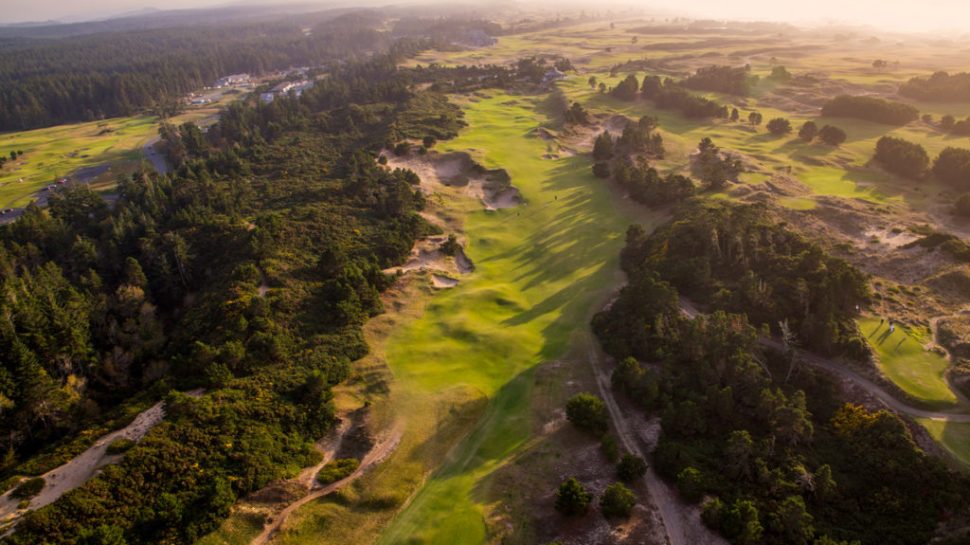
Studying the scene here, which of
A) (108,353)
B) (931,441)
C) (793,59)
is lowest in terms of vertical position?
(108,353)

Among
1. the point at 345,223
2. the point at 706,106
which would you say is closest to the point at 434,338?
the point at 345,223

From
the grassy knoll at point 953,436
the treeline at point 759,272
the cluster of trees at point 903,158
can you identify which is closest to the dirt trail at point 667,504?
the treeline at point 759,272

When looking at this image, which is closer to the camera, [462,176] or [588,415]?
[588,415]

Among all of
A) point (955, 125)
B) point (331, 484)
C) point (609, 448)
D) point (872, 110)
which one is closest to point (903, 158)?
point (955, 125)

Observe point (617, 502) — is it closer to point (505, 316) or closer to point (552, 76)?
point (505, 316)

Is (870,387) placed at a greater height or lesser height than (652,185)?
lesser

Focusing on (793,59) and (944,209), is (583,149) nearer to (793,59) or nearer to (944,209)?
(944,209)
